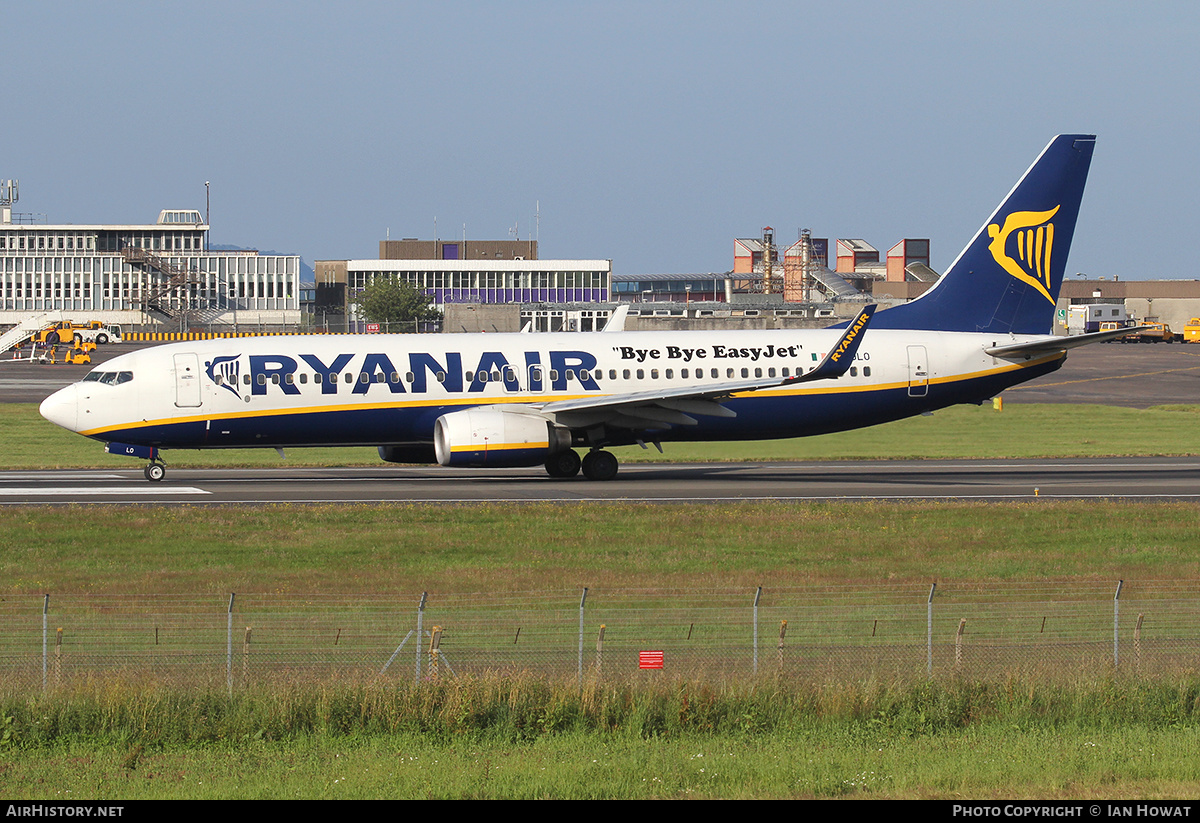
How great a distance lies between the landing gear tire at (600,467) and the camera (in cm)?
3825

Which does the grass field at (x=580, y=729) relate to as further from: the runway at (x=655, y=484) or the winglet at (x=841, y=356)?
the winglet at (x=841, y=356)

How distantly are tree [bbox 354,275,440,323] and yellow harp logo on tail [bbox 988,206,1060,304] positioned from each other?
107778 mm

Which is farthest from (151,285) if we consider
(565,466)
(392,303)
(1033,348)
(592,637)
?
(592,637)

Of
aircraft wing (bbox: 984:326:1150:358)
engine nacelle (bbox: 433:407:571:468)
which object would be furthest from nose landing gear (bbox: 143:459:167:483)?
aircraft wing (bbox: 984:326:1150:358)

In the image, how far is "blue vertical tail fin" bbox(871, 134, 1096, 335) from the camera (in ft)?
136

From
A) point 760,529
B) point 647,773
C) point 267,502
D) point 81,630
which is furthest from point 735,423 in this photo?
point 647,773

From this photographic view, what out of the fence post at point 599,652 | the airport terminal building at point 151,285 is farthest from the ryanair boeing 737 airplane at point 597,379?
the airport terminal building at point 151,285

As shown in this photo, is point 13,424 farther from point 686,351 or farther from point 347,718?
point 347,718

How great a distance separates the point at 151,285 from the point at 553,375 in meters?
128

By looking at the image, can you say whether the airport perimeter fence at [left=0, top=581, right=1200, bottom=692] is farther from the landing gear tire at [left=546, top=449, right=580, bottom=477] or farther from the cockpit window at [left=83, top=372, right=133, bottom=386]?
the landing gear tire at [left=546, top=449, right=580, bottom=477]

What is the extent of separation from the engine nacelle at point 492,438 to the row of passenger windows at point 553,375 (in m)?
1.48

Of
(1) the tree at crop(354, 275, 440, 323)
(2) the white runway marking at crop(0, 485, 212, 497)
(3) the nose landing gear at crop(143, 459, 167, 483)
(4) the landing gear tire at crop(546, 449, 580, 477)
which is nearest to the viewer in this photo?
(2) the white runway marking at crop(0, 485, 212, 497)

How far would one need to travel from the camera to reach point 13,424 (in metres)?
57.6
